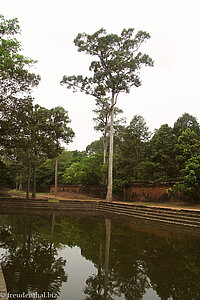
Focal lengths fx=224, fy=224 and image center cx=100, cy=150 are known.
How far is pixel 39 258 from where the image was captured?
4863 mm

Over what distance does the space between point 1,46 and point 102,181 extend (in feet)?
60.2

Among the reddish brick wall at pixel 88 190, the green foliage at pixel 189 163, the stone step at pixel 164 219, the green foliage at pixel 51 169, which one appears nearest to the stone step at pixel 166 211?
the stone step at pixel 164 219

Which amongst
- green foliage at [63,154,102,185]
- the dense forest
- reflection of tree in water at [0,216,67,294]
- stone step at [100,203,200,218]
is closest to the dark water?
reflection of tree in water at [0,216,67,294]

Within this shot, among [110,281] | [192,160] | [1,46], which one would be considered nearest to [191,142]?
[192,160]

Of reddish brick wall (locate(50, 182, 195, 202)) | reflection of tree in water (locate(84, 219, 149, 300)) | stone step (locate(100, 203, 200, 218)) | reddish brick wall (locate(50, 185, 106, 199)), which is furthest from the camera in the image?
reddish brick wall (locate(50, 185, 106, 199))

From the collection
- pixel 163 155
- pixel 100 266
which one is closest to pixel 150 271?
pixel 100 266

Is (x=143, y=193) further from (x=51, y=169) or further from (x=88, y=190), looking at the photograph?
(x=51, y=169)

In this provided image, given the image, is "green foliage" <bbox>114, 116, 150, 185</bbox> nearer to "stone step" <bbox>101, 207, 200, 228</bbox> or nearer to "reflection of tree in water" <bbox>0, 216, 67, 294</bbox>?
"stone step" <bbox>101, 207, 200, 228</bbox>

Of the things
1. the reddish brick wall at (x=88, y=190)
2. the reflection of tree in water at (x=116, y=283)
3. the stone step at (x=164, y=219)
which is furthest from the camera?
the reddish brick wall at (x=88, y=190)

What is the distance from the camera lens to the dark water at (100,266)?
343cm

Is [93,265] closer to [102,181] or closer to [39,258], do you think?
[39,258]

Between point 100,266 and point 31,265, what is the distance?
136 centimetres

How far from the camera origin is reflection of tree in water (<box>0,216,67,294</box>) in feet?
11.4

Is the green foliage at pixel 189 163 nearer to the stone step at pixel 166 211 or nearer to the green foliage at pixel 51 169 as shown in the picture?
the stone step at pixel 166 211
